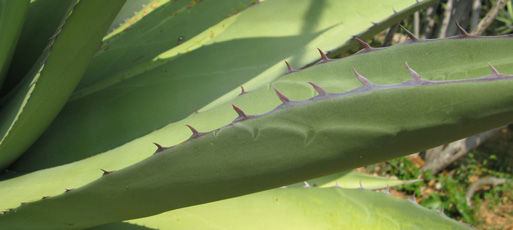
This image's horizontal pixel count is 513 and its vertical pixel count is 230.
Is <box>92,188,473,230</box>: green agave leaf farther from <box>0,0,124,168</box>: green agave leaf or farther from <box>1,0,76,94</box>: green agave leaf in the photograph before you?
<box>1,0,76,94</box>: green agave leaf

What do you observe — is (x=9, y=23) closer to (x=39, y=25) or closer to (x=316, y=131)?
(x=39, y=25)

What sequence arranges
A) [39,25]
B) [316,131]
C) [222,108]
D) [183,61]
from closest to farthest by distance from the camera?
[316,131] < [222,108] < [39,25] < [183,61]

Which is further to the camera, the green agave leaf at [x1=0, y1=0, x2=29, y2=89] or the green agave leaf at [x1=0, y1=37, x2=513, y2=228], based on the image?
the green agave leaf at [x1=0, y1=0, x2=29, y2=89]

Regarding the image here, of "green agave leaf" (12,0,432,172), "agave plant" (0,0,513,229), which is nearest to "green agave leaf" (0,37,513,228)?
"agave plant" (0,0,513,229)

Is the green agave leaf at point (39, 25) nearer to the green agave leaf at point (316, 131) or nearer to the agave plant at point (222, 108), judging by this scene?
the agave plant at point (222, 108)

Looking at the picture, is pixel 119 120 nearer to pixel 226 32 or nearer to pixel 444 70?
pixel 226 32

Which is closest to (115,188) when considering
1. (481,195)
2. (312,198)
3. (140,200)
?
(140,200)

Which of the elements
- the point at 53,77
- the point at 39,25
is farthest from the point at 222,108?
the point at 39,25
